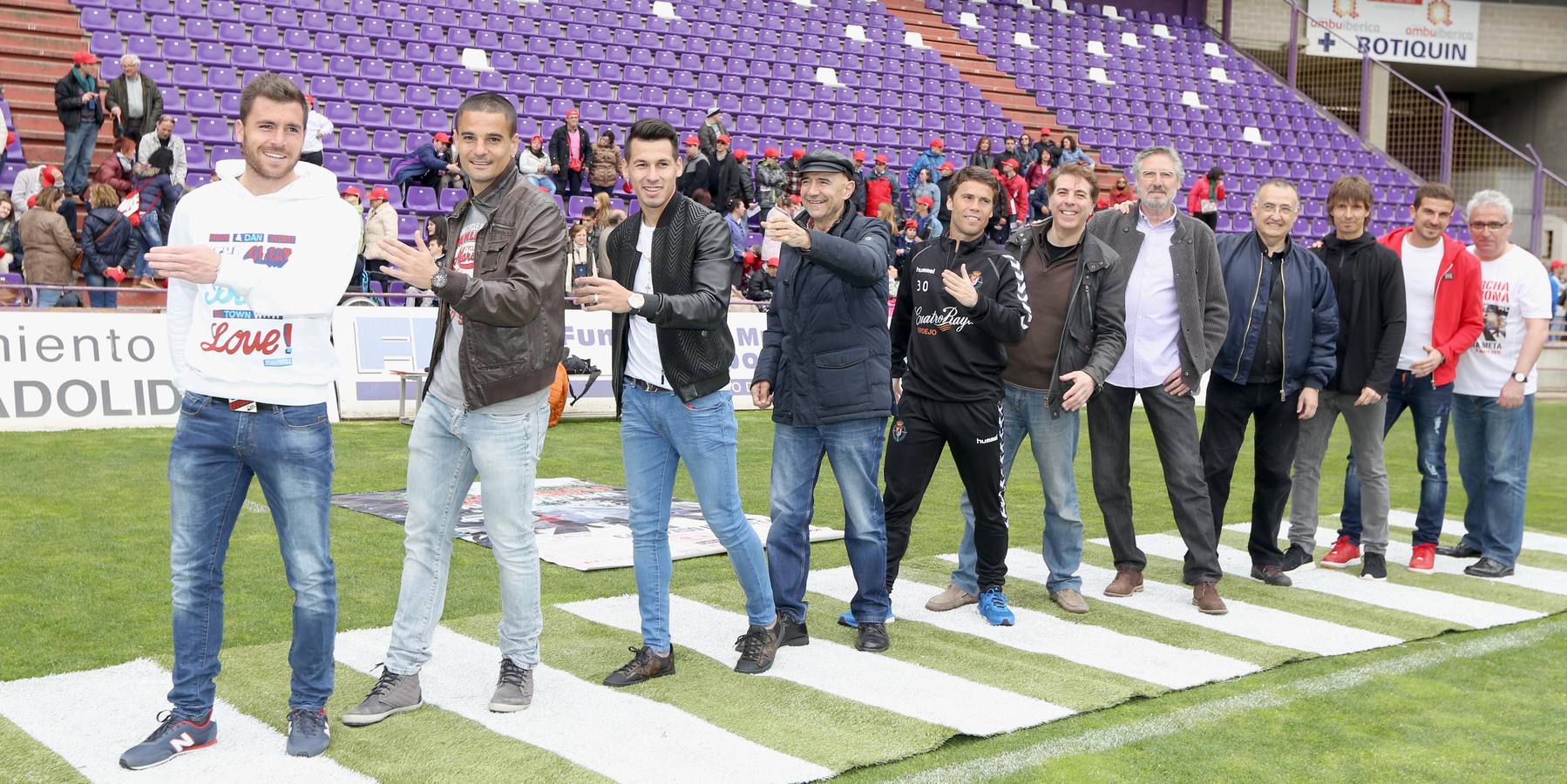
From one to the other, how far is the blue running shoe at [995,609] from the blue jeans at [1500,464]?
301cm

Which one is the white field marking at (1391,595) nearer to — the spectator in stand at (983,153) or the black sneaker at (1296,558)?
the black sneaker at (1296,558)

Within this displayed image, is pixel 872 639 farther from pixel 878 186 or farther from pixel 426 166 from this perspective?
pixel 878 186

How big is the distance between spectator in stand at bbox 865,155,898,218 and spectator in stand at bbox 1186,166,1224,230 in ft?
14.9

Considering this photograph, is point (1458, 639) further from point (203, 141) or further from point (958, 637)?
point (203, 141)

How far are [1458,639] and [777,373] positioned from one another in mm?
3055

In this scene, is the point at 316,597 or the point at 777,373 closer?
the point at 316,597

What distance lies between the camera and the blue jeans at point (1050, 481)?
6.07m

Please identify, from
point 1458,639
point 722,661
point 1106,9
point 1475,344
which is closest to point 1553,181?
point 1106,9

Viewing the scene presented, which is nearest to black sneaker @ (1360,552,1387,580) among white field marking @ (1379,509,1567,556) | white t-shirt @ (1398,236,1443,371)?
white field marking @ (1379,509,1567,556)

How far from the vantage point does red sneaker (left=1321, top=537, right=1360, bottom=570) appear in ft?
24.0

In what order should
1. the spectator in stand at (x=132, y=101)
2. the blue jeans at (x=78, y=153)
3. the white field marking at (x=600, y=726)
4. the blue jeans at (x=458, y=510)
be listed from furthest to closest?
the spectator in stand at (x=132, y=101) < the blue jeans at (x=78, y=153) < the blue jeans at (x=458, y=510) < the white field marking at (x=600, y=726)

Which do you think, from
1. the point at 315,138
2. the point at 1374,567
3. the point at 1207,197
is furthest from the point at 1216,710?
the point at 1207,197

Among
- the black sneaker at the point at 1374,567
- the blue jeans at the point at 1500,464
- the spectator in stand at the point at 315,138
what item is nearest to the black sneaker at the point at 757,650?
the black sneaker at the point at 1374,567

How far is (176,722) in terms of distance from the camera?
3945 millimetres
